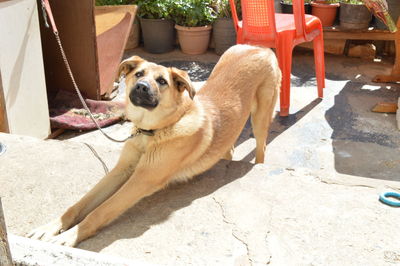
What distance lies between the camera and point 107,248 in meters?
2.34

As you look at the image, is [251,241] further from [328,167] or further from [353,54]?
[353,54]

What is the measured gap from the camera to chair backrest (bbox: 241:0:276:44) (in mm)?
4973

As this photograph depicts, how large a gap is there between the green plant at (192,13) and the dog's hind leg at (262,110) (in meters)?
3.93

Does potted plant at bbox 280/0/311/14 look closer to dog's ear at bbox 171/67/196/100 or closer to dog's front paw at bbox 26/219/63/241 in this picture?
dog's ear at bbox 171/67/196/100

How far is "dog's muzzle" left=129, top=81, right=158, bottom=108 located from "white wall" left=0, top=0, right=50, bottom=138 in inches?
70.5

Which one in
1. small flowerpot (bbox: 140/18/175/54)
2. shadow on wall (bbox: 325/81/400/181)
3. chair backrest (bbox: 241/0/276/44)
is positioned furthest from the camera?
small flowerpot (bbox: 140/18/175/54)

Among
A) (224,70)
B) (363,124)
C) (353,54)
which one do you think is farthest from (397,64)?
(224,70)

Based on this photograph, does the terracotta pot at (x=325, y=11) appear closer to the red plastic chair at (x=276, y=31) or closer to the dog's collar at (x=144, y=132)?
the red plastic chair at (x=276, y=31)

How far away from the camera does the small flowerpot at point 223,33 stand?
7.27 m

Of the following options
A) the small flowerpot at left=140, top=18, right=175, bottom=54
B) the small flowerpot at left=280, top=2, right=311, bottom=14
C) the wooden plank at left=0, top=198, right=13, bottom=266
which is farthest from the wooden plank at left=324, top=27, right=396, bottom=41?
the wooden plank at left=0, top=198, right=13, bottom=266

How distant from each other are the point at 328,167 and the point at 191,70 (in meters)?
3.22

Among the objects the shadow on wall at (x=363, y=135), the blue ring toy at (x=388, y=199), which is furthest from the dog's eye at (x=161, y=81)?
the shadow on wall at (x=363, y=135)

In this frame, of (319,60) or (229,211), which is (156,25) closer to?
(319,60)

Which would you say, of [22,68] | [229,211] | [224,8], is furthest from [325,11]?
[229,211]
